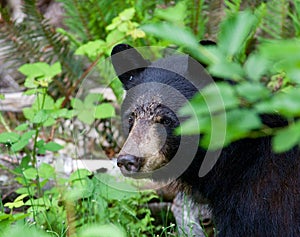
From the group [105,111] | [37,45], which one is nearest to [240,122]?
[105,111]

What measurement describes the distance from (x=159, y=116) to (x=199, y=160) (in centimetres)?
44

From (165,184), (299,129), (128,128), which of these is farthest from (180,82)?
(299,129)

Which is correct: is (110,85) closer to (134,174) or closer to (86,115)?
(86,115)

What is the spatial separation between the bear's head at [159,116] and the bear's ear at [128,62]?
29mm

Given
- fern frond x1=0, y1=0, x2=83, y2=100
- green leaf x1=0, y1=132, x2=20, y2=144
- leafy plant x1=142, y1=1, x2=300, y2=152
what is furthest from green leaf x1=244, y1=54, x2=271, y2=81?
fern frond x1=0, y1=0, x2=83, y2=100

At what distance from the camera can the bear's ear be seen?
492 cm

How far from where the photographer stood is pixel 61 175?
670 cm

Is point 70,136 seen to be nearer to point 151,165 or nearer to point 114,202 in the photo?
point 114,202

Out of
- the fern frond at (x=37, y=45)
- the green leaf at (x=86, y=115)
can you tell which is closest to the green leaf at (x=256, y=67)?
the green leaf at (x=86, y=115)

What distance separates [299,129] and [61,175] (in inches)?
212

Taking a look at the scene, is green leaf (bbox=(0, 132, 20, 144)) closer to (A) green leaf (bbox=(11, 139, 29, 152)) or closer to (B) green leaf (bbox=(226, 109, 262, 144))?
(A) green leaf (bbox=(11, 139, 29, 152))

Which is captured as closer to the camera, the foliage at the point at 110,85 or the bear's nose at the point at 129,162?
the foliage at the point at 110,85

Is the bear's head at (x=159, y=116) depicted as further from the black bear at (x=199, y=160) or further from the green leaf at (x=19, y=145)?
the green leaf at (x=19, y=145)

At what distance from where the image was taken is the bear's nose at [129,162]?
4.12 m
